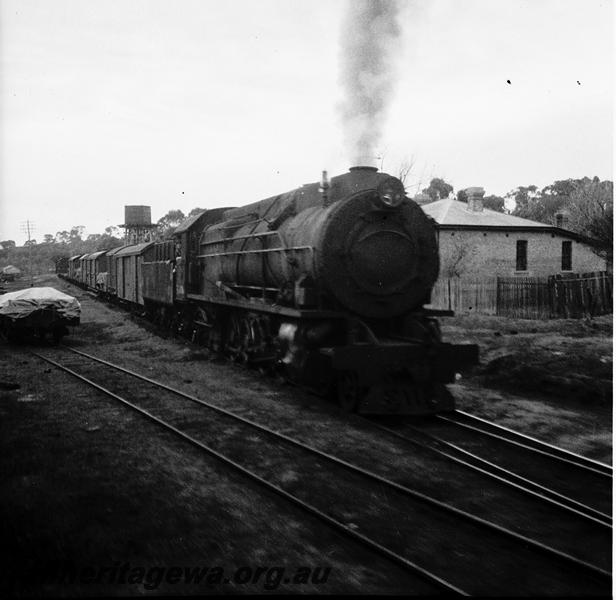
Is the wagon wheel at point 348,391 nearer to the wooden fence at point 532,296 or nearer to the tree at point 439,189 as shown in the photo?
the wooden fence at point 532,296

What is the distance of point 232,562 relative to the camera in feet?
12.8

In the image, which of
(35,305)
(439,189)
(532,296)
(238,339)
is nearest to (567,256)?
(532,296)

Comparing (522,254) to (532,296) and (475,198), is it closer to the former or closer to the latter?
(475,198)

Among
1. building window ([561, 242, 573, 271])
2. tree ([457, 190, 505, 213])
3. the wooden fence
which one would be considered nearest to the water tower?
tree ([457, 190, 505, 213])

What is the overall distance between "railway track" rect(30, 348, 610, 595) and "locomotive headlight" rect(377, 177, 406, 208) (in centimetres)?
352

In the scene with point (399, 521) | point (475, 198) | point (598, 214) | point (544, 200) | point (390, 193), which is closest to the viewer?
point (399, 521)

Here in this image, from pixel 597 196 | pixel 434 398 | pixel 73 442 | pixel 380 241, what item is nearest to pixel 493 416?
pixel 434 398

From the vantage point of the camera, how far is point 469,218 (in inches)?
981

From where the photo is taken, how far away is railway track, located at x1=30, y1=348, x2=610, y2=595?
3.75 meters

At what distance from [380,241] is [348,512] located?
14.2 ft

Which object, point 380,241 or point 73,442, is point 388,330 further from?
point 73,442

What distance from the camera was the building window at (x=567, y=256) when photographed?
25603 mm

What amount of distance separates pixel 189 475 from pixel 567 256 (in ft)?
79.0

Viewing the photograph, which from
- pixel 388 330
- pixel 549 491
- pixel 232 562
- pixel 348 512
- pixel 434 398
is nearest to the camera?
pixel 232 562
